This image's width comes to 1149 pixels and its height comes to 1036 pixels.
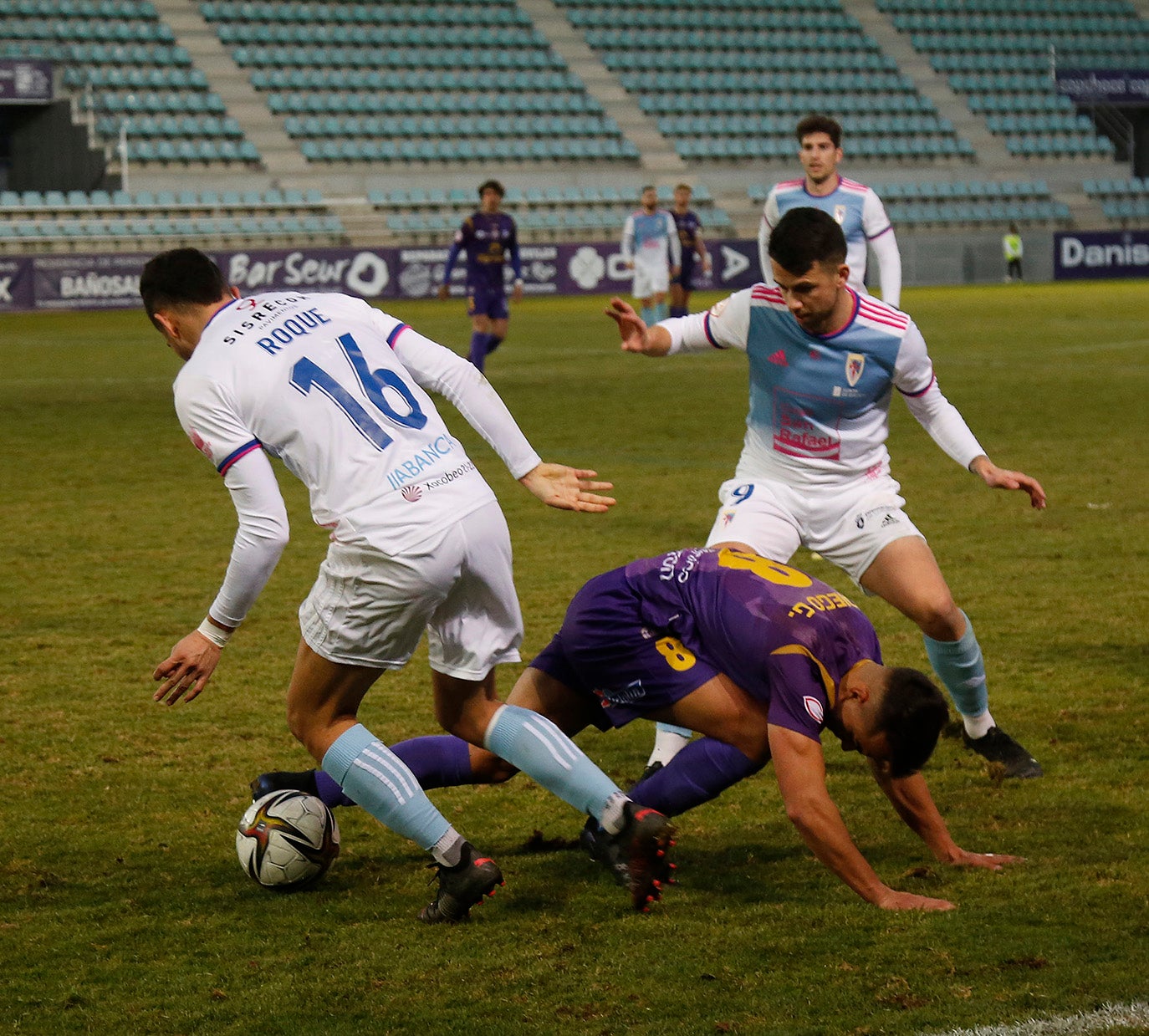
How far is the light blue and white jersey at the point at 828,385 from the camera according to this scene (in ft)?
15.8

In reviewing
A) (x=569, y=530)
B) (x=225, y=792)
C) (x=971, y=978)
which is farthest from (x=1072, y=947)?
(x=569, y=530)

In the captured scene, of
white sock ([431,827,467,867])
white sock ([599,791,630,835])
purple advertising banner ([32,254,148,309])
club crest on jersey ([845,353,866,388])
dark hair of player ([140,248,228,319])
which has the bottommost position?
purple advertising banner ([32,254,148,309])

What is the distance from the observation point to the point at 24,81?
2983 cm

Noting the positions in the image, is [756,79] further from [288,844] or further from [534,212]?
[288,844]

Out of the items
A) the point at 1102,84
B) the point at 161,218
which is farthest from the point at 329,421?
the point at 1102,84

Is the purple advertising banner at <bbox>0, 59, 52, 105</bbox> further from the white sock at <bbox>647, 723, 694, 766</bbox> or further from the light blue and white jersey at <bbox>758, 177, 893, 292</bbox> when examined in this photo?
the white sock at <bbox>647, 723, 694, 766</bbox>

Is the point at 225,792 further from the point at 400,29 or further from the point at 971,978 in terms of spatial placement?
the point at 400,29

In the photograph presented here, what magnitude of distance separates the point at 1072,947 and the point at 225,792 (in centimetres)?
239

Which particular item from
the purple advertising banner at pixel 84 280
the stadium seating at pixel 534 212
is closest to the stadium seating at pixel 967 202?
the stadium seating at pixel 534 212

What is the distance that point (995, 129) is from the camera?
3888cm

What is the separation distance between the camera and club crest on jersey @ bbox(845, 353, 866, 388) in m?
4.80

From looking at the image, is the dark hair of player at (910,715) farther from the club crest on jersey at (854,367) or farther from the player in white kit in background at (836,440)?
the club crest on jersey at (854,367)

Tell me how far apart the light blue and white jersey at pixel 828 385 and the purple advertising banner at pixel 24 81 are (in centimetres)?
2774

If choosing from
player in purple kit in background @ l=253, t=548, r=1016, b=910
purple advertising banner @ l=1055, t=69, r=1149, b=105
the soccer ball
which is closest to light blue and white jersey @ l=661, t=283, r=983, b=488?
player in purple kit in background @ l=253, t=548, r=1016, b=910
